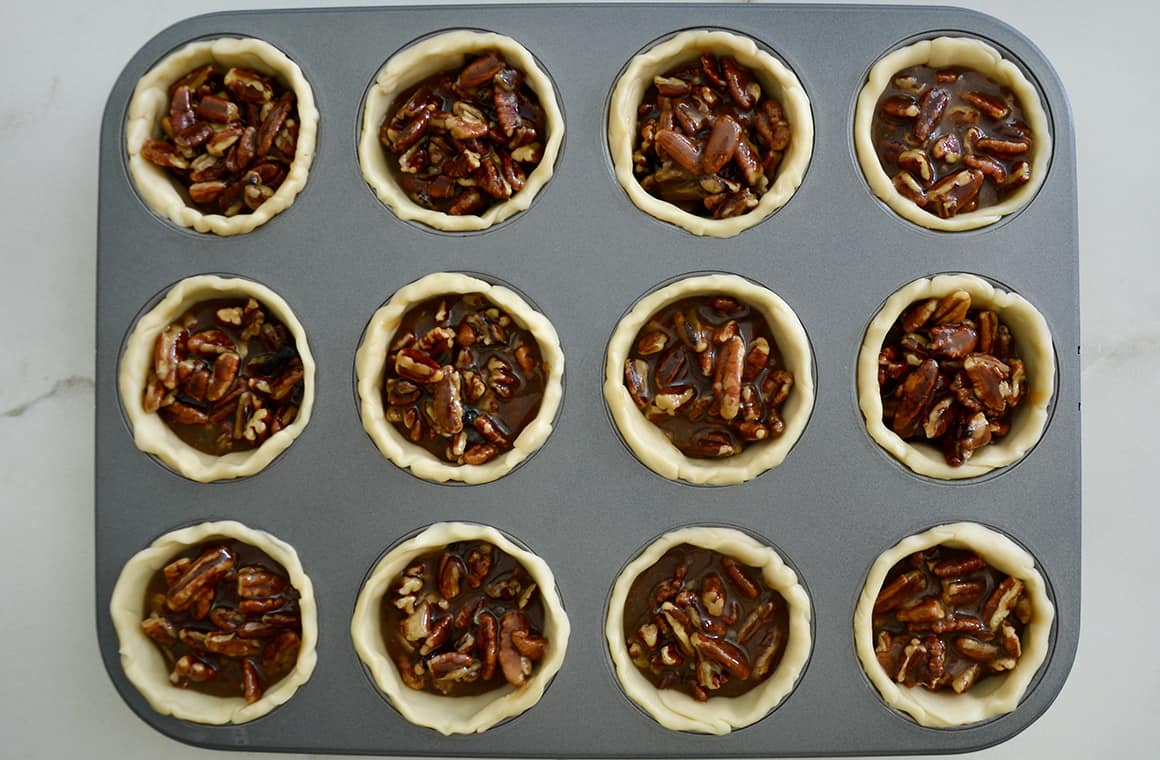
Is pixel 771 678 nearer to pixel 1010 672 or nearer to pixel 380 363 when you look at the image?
pixel 1010 672

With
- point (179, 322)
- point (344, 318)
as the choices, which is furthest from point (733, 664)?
point (179, 322)

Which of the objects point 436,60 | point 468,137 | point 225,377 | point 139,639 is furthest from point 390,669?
point 436,60

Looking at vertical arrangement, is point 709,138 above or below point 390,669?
above

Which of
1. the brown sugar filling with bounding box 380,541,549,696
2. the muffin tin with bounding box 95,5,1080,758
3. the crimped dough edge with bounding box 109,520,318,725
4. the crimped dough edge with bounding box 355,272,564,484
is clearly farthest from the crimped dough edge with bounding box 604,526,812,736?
the crimped dough edge with bounding box 109,520,318,725

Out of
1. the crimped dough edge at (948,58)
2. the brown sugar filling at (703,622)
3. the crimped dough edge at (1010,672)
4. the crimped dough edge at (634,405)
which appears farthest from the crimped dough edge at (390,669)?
the crimped dough edge at (948,58)

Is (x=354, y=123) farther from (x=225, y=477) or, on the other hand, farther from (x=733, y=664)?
(x=733, y=664)
